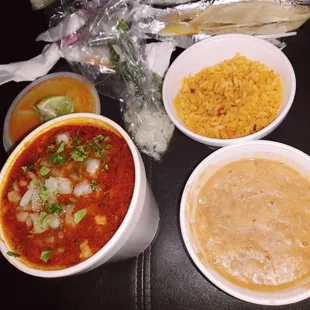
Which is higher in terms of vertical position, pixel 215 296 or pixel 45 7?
pixel 45 7

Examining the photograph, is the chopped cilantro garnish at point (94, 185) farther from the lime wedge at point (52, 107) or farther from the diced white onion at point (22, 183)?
the lime wedge at point (52, 107)

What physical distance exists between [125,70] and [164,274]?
2.24 ft

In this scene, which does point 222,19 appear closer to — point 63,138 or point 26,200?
point 63,138

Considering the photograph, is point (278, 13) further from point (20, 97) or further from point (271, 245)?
point (20, 97)

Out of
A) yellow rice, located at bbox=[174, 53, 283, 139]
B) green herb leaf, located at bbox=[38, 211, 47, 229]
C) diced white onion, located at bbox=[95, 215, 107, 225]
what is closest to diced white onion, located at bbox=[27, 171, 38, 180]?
green herb leaf, located at bbox=[38, 211, 47, 229]

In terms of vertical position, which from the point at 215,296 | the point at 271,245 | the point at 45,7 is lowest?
the point at 215,296

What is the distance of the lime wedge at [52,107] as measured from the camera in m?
1.50

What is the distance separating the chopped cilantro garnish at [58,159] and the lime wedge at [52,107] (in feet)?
1.33

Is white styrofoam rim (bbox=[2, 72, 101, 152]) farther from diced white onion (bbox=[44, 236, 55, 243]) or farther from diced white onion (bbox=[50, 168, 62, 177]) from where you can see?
diced white onion (bbox=[44, 236, 55, 243])

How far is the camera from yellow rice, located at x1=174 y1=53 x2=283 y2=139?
1.32 metres

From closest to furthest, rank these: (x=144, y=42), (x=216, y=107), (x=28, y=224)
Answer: (x=28, y=224) → (x=216, y=107) → (x=144, y=42)

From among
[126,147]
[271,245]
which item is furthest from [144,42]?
[271,245]

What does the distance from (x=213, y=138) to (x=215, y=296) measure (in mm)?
451

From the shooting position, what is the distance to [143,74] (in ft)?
4.77
